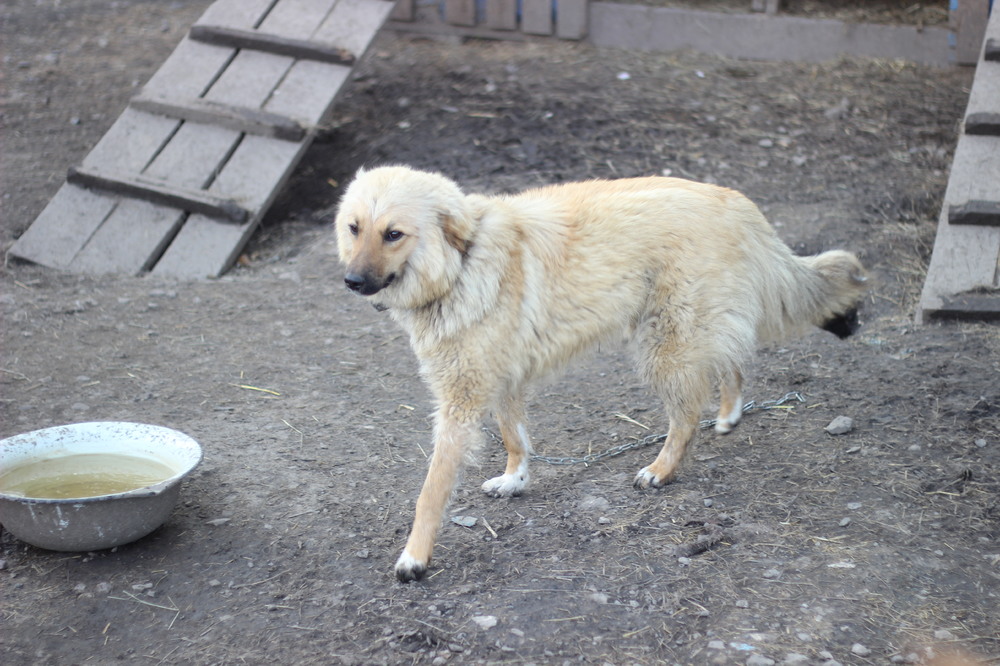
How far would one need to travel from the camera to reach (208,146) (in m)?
6.79

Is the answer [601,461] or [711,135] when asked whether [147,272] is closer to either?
[601,461]

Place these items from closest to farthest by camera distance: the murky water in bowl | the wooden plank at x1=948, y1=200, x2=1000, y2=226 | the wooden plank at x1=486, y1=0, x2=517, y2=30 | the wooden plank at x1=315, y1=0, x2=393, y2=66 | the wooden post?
the murky water in bowl → the wooden plank at x1=948, y1=200, x2=1000, y2=226 → the wooden plank at x1=315, y1=0, x2=393, y2=66 → the wooden post → the wooden plank at x1=486, y1=0, x2=517, y2=30

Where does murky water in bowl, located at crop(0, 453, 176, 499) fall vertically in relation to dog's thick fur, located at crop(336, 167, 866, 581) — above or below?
below

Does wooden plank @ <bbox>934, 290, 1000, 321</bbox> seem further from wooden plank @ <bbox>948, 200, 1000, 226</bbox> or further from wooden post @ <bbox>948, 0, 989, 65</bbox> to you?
wooden post @ <bbox>948, 0, 989, 65</bbox>

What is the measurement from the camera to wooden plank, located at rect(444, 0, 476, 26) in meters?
8.84

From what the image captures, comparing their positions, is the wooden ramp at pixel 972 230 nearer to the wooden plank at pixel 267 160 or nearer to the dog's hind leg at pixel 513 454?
the dog's hind leg at pixel 513 454

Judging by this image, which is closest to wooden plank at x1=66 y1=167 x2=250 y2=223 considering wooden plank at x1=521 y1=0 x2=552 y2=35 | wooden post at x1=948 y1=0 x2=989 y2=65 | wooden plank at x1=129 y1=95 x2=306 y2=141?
wooden plank at x1=129 y1=95 x2=306 y2=141

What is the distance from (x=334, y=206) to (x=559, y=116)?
6.82 feet

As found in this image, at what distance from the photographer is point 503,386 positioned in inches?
144

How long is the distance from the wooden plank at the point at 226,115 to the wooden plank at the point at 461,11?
2912 millimetres

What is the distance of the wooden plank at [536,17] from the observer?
8.70 metres

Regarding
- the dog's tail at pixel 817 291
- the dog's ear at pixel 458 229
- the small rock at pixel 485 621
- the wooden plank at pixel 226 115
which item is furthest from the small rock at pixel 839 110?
the small rock at pixel 485 621

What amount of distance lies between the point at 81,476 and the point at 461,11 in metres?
6.62

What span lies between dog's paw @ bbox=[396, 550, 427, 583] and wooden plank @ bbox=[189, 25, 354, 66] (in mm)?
4818
